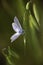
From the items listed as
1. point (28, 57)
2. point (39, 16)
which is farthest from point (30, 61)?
point (39, 16)

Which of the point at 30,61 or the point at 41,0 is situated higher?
the point at 41,0

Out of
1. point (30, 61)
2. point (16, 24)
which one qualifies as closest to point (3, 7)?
point (16, 24)

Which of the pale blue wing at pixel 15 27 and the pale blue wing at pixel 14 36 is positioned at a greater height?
the pale blue wing at pixel 15 27

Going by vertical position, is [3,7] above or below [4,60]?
above

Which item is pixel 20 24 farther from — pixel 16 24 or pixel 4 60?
pixel 4 60

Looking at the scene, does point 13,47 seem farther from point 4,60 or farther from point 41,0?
point 41,0

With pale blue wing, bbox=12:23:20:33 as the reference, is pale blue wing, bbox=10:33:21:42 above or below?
below
